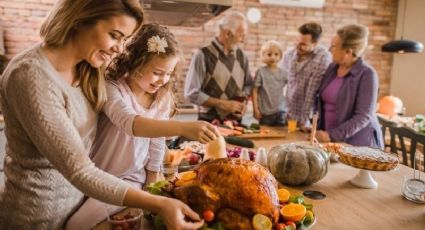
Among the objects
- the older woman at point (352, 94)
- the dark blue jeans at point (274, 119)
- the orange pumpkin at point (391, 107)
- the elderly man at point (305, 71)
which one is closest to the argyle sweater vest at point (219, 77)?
the dark blue jeans at point (274, 119)

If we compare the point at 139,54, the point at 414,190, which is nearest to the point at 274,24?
the point at 139,54

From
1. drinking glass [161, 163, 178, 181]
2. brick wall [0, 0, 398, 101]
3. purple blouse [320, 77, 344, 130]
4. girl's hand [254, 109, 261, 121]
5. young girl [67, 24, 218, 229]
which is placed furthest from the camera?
brick wall [0, 0, 398, 101]

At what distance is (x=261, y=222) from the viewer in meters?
0.90

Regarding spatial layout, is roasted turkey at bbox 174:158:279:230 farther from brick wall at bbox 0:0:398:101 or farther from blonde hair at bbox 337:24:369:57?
brick wall at bbox 0:0:398:101

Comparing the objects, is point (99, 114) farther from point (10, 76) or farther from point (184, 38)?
point (184, 38)

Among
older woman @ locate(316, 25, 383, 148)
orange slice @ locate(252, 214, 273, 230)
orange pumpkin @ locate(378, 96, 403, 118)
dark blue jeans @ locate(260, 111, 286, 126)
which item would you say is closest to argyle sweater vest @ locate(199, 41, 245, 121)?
dark blue jeans @ locate(260, 111, 286, 126)

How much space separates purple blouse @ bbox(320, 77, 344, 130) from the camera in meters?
2.50

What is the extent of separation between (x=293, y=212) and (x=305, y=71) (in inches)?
84.4

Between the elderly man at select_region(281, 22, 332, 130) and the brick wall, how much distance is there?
1466 mm

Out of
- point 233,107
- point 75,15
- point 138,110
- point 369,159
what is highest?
point 75,15

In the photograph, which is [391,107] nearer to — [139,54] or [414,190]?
[414,190]

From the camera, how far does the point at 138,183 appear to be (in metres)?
1.39

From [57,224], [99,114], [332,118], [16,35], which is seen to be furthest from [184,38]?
[57,224]

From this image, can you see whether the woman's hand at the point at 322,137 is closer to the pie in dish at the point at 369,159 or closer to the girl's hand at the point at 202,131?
the pie in dish at the point at 369,159
